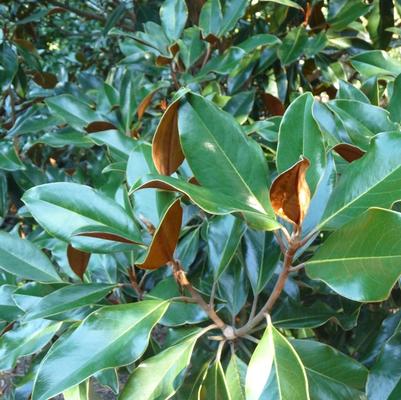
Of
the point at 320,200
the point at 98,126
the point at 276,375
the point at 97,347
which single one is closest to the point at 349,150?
the point at 320,200

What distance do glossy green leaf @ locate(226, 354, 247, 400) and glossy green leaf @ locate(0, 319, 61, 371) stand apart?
28 centimetres

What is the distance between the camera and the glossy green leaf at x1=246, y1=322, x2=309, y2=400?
0.56m

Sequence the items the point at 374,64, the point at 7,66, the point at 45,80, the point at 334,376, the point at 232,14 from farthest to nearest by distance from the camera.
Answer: the point at 45,80 → the point at 7,66 → the point at 232,14 → the point at 374,64 → the point at 334,376

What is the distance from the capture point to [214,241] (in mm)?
835

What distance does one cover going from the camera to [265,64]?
136cm

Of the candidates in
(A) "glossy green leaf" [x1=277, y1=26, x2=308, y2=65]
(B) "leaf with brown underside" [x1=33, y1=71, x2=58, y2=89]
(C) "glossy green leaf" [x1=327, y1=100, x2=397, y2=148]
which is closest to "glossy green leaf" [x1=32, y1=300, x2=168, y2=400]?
(C) "glossy green leaf" [x1=327, y1=100, x2=397, y2=148]

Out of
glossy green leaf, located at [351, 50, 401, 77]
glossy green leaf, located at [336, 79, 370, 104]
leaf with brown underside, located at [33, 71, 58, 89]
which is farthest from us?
leaf with brown underside, located at [33, 71, 58, 89]

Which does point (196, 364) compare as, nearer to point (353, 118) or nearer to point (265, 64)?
point (353, 118)

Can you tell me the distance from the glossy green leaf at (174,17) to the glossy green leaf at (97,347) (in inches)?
32.0

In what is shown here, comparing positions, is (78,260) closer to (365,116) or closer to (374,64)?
(365,116)

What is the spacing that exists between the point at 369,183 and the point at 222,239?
0.30 meters

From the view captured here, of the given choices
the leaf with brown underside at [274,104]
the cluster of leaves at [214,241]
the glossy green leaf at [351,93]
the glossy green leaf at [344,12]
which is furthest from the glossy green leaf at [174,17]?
the glossy green leaf at [351,93]

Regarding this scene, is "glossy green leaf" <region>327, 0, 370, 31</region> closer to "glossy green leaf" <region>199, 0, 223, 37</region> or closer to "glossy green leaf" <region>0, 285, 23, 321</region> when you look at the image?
"glossy green leaf" <region>199, 0, 223, 37</region>

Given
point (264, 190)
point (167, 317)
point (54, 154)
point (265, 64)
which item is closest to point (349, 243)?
point (264, 190)
